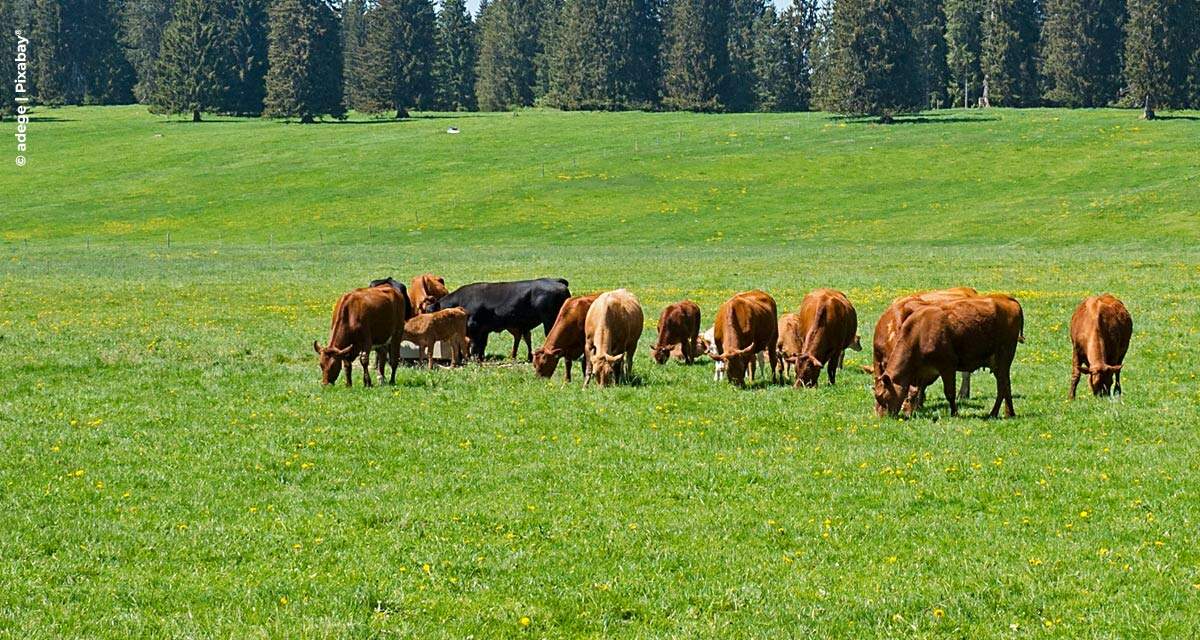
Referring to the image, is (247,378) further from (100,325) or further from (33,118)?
(33,118)

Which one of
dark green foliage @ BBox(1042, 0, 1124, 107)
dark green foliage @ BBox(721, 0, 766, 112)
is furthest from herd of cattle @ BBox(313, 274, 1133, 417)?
dark green foliage @ BBox(721, 0, 766, 112)

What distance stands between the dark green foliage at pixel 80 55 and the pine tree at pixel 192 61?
102ft

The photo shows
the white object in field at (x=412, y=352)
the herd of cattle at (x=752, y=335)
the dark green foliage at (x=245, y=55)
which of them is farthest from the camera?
the dark green foliage at (x=245, y=55)

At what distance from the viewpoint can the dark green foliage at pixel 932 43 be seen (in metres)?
146

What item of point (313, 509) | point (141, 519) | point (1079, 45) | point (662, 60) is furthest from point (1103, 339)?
point (662, 60)

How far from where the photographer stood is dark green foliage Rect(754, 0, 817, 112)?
155m

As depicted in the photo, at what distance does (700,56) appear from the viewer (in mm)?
142000

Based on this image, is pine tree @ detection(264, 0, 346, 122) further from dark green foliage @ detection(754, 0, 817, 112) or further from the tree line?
dark green foliage @ detection(754, 0, 817, 112)

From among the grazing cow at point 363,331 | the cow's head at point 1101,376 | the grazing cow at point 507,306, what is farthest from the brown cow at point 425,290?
the cow's head at point 1101,376

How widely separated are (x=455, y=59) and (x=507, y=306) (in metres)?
145

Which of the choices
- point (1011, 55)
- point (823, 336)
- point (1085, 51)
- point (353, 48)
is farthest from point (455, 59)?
point (823, 336)

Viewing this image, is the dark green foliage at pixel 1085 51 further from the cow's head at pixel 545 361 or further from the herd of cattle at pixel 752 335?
the cow's head at pixel 545 361

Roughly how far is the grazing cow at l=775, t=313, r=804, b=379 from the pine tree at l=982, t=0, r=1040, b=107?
120606 millimetres

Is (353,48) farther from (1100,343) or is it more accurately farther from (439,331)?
(1100,343)
